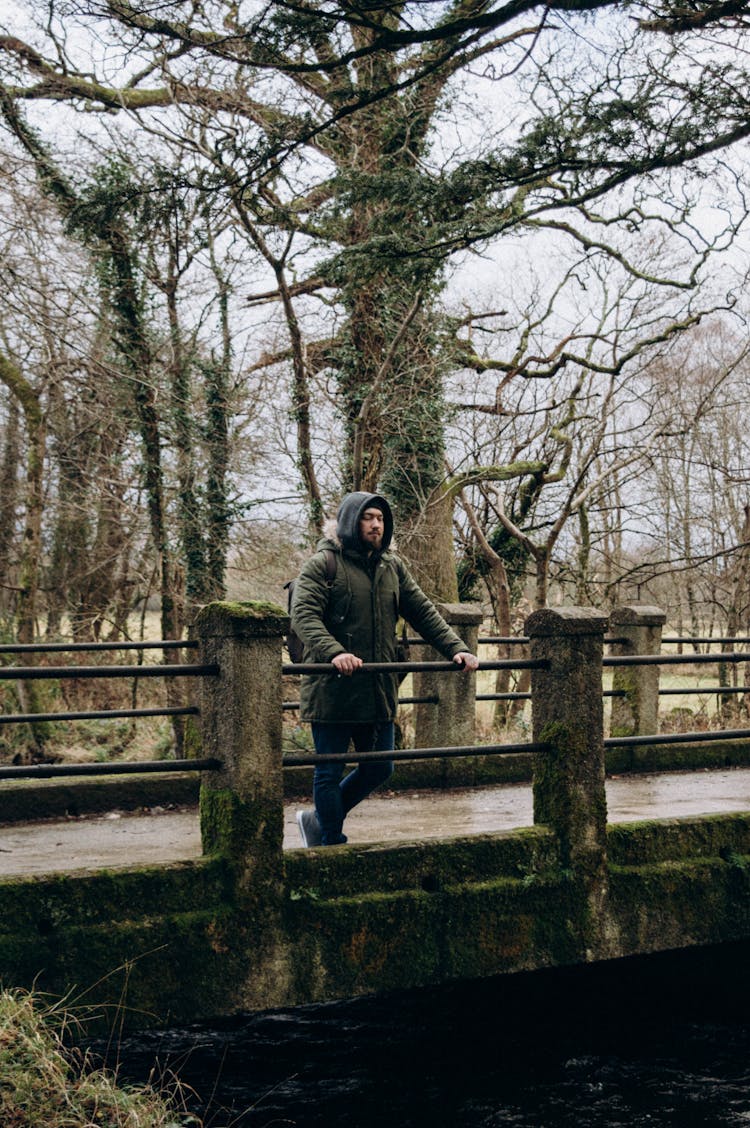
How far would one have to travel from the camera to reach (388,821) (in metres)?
8.02

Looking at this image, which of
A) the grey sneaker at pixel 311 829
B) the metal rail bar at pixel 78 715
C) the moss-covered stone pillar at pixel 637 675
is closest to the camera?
the metal rail bar at pixel 78 715

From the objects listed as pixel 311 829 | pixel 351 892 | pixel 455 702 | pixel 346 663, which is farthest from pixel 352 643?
pixel 455 702

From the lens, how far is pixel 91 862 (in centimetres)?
638

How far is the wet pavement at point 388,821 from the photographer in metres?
6.65

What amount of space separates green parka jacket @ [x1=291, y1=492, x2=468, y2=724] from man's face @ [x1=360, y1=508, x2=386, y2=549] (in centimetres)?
4

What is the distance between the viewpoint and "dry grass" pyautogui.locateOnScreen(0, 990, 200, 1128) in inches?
174

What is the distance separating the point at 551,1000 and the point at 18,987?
403 centimetres

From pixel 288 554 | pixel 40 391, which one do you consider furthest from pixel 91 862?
pixel 40 391

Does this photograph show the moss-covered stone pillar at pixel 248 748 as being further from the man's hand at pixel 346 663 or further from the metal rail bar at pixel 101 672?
the man's hand at pixel 346 663

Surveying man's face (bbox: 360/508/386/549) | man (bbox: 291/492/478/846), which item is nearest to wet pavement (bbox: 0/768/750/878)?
man (bbox: 291/492/478/846)

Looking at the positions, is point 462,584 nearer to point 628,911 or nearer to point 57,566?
point 57,566

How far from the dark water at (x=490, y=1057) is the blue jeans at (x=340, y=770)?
1.33 metres

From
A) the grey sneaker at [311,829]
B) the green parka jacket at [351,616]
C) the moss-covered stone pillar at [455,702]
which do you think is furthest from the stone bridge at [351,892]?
the moss-covered stone pillar at [455,702]

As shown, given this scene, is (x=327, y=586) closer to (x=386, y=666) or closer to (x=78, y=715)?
(x=386, y=666)
